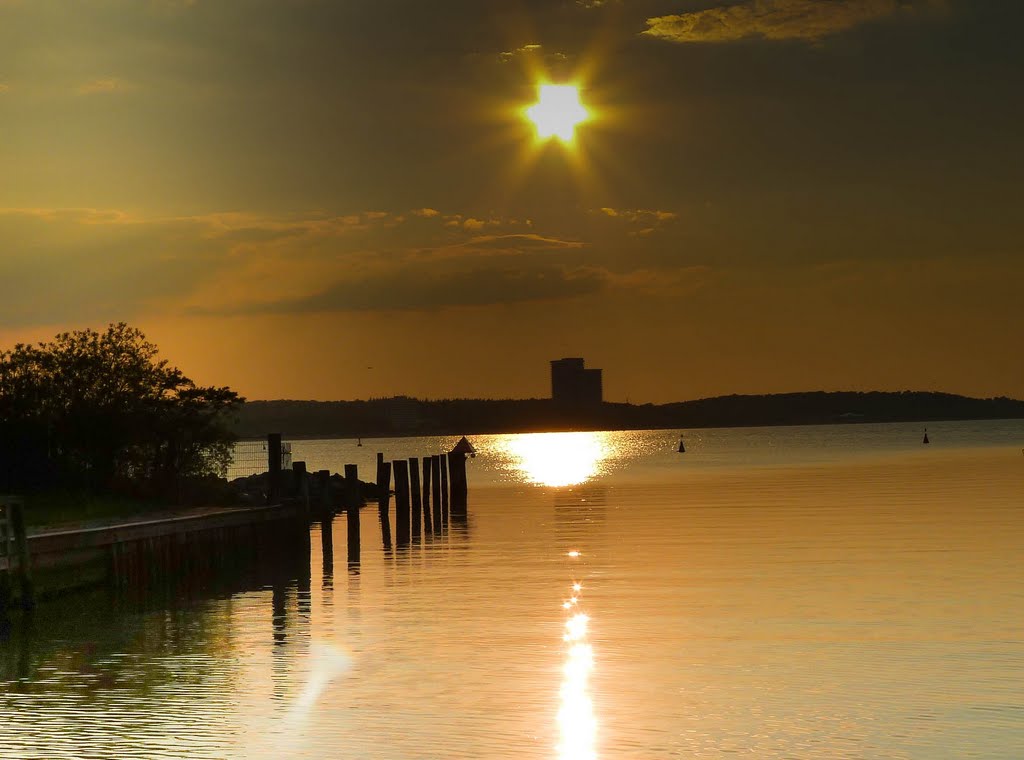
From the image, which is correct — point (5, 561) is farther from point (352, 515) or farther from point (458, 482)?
point (458, 482)

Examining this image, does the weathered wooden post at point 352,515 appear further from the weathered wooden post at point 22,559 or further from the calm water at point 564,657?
the weathered wooden post at point 22,559

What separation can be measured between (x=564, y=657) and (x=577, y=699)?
355 cm

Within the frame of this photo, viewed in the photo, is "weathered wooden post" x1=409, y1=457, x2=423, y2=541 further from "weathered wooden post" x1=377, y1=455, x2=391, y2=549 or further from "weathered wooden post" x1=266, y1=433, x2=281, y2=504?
"weathered wooden post" x1=266, y1=433, x2=281, y2=504

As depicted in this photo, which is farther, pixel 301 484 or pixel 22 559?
pixel 301 484

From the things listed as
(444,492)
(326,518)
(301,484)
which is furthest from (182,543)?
(444,492)

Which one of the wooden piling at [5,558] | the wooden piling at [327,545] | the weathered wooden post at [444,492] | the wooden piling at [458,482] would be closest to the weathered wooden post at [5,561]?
the wooden piling at [5,558]

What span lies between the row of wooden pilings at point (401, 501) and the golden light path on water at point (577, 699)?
18.9 m

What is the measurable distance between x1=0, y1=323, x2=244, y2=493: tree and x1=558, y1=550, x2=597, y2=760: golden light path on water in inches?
845

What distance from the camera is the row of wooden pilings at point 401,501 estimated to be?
50688 millimetres

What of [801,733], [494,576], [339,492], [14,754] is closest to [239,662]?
[14,754]

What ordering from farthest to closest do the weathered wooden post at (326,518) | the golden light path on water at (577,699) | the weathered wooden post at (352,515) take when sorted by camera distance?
the weathered wooden post at (326,518) → the weathered wooden post at (352,515) → the golden light path on water at (577,699)

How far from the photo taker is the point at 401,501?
196 feet

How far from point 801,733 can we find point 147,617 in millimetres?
17026

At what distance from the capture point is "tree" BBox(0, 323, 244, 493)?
43281 millimetres
